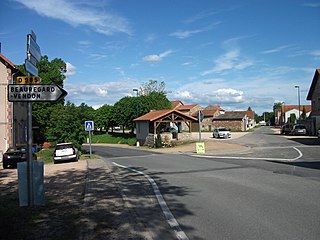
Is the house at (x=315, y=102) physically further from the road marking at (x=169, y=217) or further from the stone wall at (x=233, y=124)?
the road marking at (x=169, y=217)

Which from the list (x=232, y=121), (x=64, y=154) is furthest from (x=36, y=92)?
(x=232, y=121)

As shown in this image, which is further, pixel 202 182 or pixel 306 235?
pixel 202 182

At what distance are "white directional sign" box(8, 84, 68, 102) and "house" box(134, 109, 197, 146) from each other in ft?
97.3

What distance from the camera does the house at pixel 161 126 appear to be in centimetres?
3850

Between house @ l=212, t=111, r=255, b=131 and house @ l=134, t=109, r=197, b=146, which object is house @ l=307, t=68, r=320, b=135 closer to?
house @ l=134, t=109, r=197, b=146

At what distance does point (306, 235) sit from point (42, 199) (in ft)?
17.8

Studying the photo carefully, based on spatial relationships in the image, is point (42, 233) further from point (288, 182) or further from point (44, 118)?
point (44, 118)

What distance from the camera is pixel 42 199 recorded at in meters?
7.57

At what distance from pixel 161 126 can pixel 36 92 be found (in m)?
35.2

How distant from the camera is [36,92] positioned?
738 centimetres

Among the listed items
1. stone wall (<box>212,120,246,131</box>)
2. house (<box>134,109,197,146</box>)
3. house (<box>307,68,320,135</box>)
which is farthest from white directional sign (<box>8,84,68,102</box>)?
stone wall (<box>212,120,246,131</box>)

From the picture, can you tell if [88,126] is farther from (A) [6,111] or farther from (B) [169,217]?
(B) [169,217]

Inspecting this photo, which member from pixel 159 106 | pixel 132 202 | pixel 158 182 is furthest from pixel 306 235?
pixel 159 106

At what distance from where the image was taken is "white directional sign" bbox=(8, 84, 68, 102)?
7.30m
